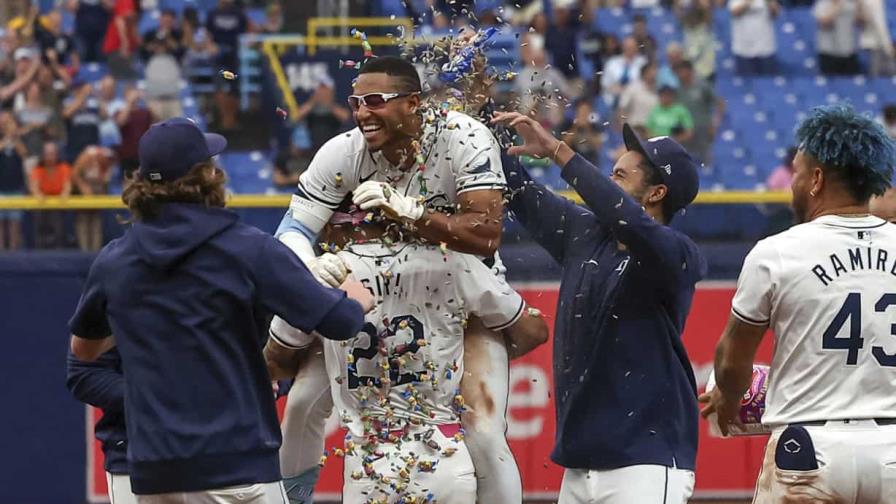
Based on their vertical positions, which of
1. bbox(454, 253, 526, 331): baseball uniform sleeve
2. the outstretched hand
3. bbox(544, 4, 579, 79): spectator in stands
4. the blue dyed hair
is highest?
the blue dyed hair

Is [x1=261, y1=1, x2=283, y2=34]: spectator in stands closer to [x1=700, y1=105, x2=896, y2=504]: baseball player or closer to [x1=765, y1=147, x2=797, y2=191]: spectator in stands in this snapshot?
[x1=765, y1=147, x2=797, y2=191]: spectator in stands

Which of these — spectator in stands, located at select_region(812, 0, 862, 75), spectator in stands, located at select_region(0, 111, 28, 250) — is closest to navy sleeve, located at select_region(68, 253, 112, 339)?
spectator in stands, located at select_region(0, 111, 28, 250)

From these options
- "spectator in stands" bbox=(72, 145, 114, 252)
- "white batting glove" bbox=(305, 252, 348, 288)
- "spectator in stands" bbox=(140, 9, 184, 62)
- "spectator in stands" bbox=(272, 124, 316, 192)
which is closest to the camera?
"white batting glove" bbox=(305, 252, 348, 288)

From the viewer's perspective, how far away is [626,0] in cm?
1675

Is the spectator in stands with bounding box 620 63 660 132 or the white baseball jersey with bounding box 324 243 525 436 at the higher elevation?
the white baseball jersey with bounding box 324 243 525 436

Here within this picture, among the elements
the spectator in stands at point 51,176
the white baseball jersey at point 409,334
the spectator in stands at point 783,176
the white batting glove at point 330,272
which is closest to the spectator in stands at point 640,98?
the spectator in stands at point 783,176

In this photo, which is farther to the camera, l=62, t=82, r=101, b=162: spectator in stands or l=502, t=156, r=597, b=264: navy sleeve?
l=62, t=82, r=101, b=162: spectator in stands

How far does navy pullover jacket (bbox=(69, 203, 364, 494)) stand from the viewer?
190 inches

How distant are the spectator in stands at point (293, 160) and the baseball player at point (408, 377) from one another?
700 cm

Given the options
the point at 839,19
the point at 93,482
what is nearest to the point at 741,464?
the point at 93,482

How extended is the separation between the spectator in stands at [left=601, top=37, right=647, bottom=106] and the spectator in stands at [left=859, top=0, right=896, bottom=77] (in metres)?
2.82

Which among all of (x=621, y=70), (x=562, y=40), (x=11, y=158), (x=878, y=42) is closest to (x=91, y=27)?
(x=11, y=158)

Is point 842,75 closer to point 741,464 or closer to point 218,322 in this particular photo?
point 741,464

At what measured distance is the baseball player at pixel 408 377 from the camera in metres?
6.02
